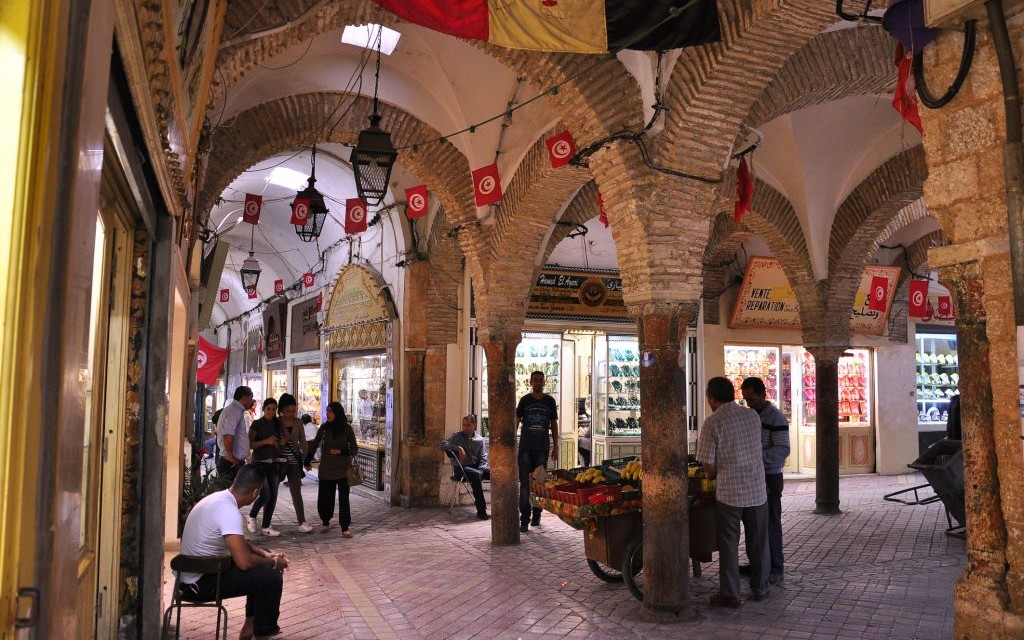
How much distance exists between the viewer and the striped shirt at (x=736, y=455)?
546 centimetres

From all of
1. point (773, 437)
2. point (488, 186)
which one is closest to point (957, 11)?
point (773, 437)

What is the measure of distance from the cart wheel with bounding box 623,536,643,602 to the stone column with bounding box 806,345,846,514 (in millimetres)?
5374

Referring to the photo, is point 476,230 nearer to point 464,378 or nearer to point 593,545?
point 464,378

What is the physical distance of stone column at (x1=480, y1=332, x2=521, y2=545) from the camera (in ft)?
26.6

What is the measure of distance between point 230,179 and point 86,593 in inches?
263

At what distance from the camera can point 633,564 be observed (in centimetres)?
584

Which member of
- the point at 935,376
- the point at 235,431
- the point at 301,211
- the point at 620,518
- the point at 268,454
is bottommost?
the point at 620,518

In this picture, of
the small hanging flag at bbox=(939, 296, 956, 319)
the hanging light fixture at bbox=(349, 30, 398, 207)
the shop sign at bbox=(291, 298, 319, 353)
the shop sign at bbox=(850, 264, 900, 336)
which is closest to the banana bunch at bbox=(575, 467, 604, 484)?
the hanging light fixture at bbox=(349, 30, 398, 207)

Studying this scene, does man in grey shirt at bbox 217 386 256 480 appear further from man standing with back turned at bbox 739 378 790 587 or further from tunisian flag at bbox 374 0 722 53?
man standing with back turned at bbox 739 378 790 587

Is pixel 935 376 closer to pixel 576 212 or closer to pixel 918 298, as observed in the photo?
pixel 918 298

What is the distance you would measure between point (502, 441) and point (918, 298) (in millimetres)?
10334

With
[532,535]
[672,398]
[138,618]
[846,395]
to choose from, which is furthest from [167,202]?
[846,395]

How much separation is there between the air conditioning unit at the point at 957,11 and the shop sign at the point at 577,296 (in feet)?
32.2

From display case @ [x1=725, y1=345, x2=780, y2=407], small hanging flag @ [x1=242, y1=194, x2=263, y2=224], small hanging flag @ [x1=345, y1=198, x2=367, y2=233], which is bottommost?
display case @ [x1=725, y1=345, x2=780, y2=407]
